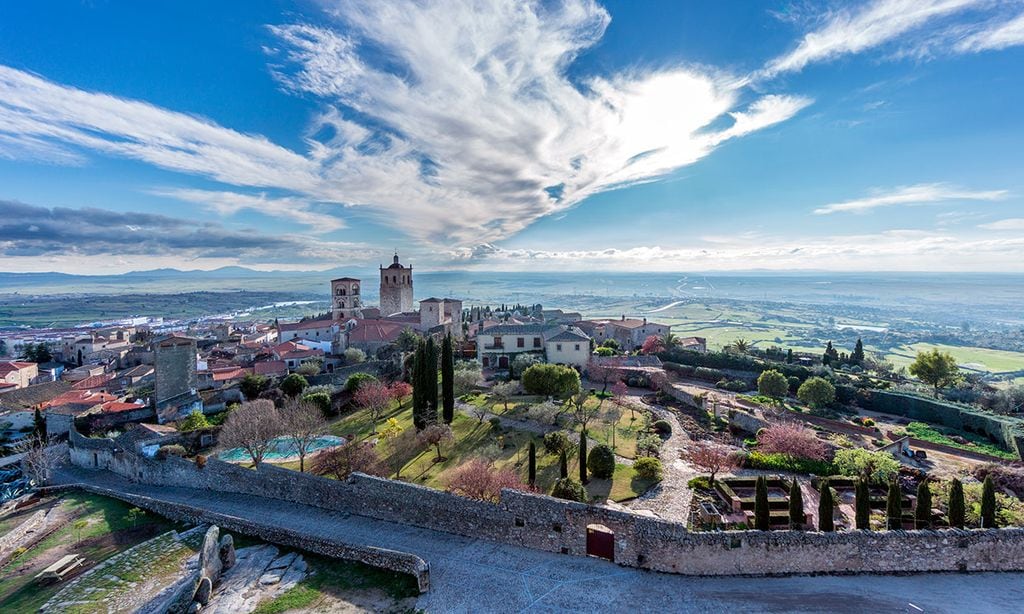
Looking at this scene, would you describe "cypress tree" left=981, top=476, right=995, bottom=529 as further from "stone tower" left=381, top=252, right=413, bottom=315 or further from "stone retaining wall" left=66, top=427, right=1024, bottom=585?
"stone tower" left=381, top=252, right=413, bottom=315

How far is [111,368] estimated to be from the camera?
2067 inches

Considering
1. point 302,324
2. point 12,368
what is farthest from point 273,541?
point 12,368

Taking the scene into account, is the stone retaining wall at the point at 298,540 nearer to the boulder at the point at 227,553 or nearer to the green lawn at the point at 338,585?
the green lawn at the point at 338,585

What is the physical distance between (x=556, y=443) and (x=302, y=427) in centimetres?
1307

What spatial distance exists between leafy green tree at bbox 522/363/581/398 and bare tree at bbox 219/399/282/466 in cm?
1539

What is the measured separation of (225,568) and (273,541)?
5.44ft

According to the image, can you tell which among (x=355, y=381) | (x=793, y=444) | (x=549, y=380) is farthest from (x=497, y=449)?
(x=793, y=444)

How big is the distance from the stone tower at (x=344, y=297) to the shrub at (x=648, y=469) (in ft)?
178

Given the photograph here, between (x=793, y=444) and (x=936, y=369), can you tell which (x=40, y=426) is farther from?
(x=936, y=369)

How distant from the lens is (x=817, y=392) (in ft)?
107

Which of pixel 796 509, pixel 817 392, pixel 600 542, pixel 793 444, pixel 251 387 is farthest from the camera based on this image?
pixel 251 387

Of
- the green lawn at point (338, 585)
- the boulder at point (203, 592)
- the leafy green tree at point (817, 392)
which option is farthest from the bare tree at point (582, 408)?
the boulder at point (203, 592)

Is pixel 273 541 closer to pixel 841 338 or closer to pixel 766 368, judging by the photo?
pixel 766 368

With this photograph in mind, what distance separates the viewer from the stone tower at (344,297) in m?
66.6
